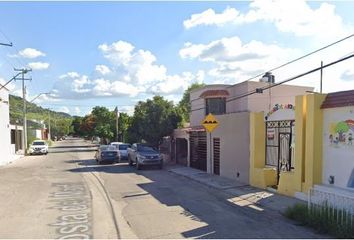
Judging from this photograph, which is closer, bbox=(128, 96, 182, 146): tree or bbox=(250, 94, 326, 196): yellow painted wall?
bbox=(250, 94, 326, 196): yellow painted wall

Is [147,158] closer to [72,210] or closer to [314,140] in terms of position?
[72,210]

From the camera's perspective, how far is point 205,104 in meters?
28.0

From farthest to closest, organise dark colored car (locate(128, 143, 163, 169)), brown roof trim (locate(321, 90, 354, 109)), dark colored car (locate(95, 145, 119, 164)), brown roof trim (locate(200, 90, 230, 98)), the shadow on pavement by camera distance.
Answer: dark colored car (locate(95, 145, 119, 164)) → brown roof trim (locate(200, 90, 230, 98)) → dark colored car (locate(128, 143, 163, 169)) → brown roof trim (locate(321, 90, 354, 109)) → the shadow on pavement

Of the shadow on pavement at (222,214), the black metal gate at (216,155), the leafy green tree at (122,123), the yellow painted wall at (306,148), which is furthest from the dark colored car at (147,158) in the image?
the leafy green tree at (122,123)

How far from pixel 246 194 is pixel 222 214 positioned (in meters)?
3.62

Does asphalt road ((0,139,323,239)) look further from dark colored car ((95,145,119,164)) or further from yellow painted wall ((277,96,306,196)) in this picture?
dark colored car ((95,145,119,164))

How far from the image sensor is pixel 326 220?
982 centimetres

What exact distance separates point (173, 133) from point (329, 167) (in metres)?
19.0

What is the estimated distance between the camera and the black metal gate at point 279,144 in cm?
1584

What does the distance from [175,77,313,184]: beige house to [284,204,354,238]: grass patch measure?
5.62m

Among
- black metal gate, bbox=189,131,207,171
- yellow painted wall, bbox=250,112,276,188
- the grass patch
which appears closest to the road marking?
the grass patch

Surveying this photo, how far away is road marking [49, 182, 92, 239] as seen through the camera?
9938mm

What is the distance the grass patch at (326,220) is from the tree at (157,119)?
69.7 ft

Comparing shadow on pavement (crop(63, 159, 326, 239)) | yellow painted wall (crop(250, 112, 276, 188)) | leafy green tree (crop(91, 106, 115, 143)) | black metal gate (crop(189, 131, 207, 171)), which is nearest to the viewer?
shadow on pavement (crop(63, 159, 326, 239))
